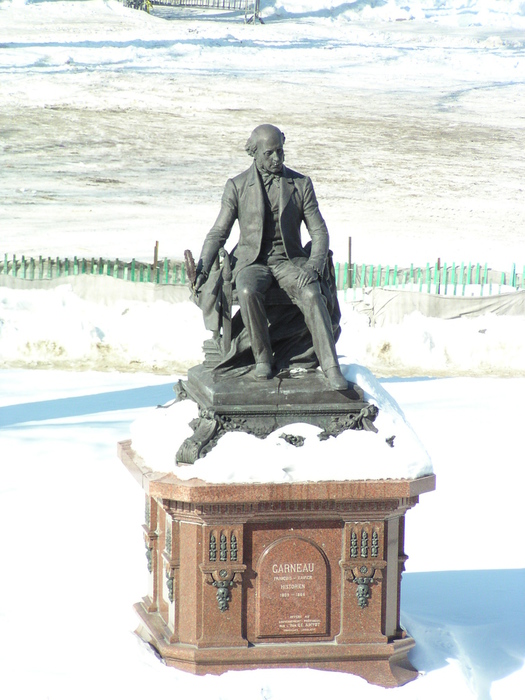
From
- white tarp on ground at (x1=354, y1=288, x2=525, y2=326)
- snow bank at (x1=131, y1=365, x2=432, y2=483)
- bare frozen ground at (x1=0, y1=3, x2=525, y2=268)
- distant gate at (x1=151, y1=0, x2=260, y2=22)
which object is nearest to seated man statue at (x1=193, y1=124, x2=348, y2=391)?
snow bank at (x1=131, y1=365, x2=432, y2=483)

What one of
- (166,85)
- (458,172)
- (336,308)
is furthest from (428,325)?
(166,85)

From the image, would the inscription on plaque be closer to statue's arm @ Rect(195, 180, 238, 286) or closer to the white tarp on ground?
statue's arm @ Rect(195, 180, 238, 286)

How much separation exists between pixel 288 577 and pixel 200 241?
21562mm

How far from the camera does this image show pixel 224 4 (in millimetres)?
55469

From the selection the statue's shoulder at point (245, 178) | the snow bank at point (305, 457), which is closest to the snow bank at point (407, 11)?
the statue's shoulder at point (245, 178)

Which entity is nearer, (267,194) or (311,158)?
(267,194)

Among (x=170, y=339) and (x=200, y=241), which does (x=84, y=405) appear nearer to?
(x=170, y=339)

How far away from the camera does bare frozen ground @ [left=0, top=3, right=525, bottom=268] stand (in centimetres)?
2898

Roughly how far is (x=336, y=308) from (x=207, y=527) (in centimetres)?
155

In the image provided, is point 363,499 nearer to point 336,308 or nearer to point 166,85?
point 336,308

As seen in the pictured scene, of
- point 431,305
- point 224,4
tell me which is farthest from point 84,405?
point 224,4

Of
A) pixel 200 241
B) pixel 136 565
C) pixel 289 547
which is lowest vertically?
pixel 200 241

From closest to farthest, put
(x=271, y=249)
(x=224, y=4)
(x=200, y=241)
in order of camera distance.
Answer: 1. (x=271, y=249)
2. (x=200, y=241)
3. (x=224, y=4)

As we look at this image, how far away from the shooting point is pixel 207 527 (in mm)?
6219
